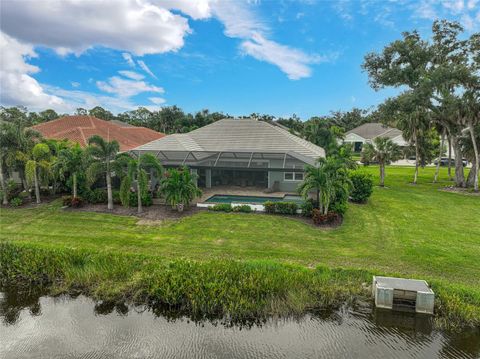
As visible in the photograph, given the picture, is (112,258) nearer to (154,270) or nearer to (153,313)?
(154,270)

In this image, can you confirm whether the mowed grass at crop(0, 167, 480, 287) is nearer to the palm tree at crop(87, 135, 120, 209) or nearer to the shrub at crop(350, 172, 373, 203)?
the shrub at crop(350, 172, 373, 203)

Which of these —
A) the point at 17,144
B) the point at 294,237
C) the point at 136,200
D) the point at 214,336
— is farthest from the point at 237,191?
the point at 214,336

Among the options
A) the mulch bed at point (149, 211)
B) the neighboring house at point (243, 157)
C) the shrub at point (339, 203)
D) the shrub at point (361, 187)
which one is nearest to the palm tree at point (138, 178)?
the mulch bed at point (149, 211)

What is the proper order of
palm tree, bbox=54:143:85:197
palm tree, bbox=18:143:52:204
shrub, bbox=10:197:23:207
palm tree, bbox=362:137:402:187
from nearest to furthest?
1. palm tree, bbox=18:143:52:204
2. palm tree, bbox=54:143:85:197
3. shrub, bbox=10:197:23:207
4. palm tree, bbox=362:137:402:187

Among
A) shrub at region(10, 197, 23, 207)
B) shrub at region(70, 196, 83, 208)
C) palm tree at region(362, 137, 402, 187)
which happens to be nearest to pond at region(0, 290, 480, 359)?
shrub at region(70, 196, 83, 208)

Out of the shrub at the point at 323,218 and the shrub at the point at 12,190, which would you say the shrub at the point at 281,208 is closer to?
the shrub at the point at 323,218

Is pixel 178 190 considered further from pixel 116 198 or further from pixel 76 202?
pixel 76 202
